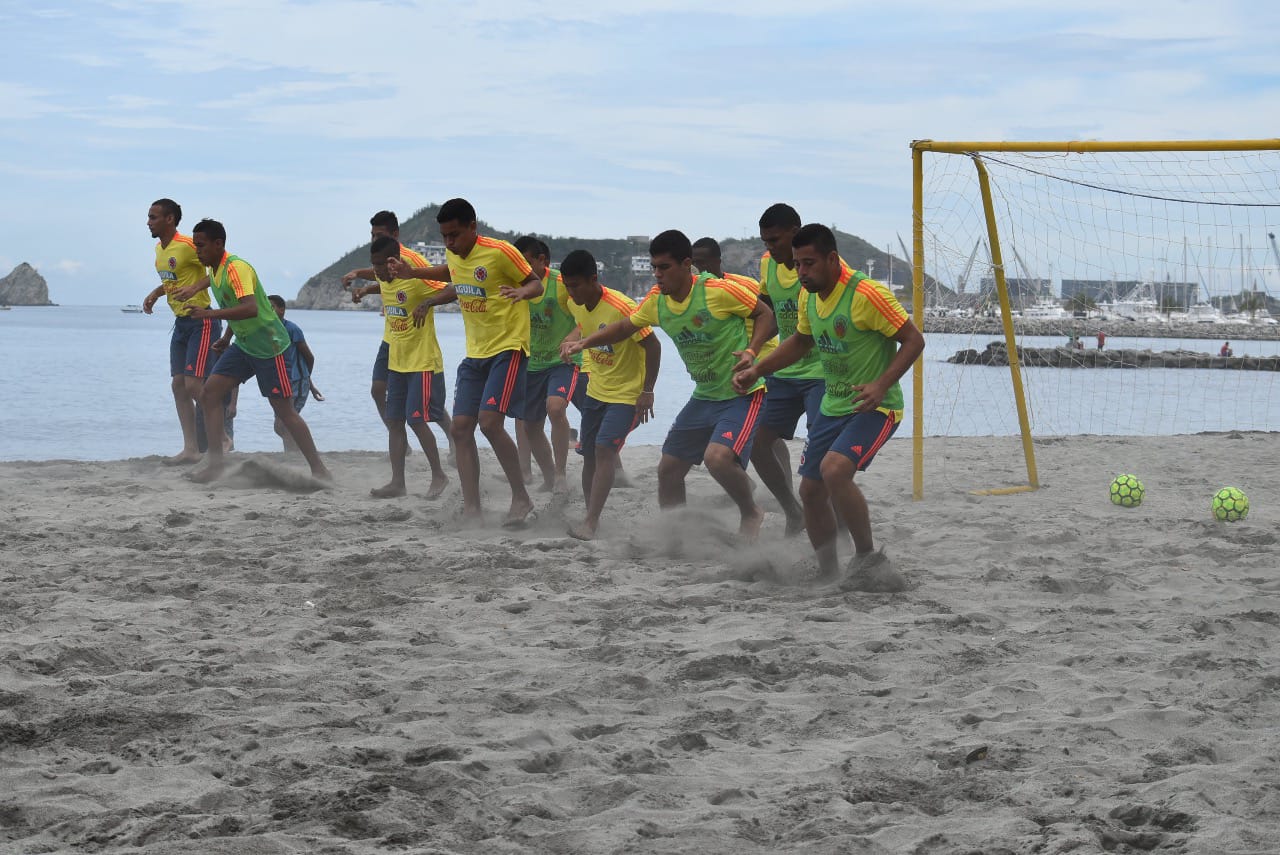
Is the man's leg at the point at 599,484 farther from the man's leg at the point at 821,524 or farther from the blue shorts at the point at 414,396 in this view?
the blue shorts at the point at 414,396

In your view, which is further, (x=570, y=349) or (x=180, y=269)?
(x=180, y=269)

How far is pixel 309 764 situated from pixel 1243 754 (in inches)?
99.6

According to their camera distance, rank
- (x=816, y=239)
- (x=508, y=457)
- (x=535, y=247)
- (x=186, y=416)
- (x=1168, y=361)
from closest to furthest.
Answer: (x=816, y=239)
(x=508, y=457)
(x=535, y=247)
(x=186, y=416)
(x=1168, y=361)

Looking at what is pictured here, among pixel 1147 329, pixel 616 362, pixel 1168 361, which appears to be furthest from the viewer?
pixel 1168 361

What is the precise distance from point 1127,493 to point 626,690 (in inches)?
207

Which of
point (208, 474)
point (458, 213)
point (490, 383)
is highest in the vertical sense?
point (458, 213)

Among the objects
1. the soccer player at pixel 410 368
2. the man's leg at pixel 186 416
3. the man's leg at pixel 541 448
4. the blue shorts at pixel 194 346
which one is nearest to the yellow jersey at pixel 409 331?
the soccer player at pixel 410 368

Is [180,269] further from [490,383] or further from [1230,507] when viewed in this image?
[1230,507]

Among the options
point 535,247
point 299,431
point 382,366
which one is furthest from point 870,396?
point 382,366

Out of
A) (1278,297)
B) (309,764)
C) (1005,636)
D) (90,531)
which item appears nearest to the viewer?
(309,764)

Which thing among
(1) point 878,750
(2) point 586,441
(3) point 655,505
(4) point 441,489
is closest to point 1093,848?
(1) point 878,750

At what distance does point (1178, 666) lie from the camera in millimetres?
4418

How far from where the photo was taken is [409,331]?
844 cm

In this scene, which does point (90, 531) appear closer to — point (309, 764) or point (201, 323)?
point (201, 323)
